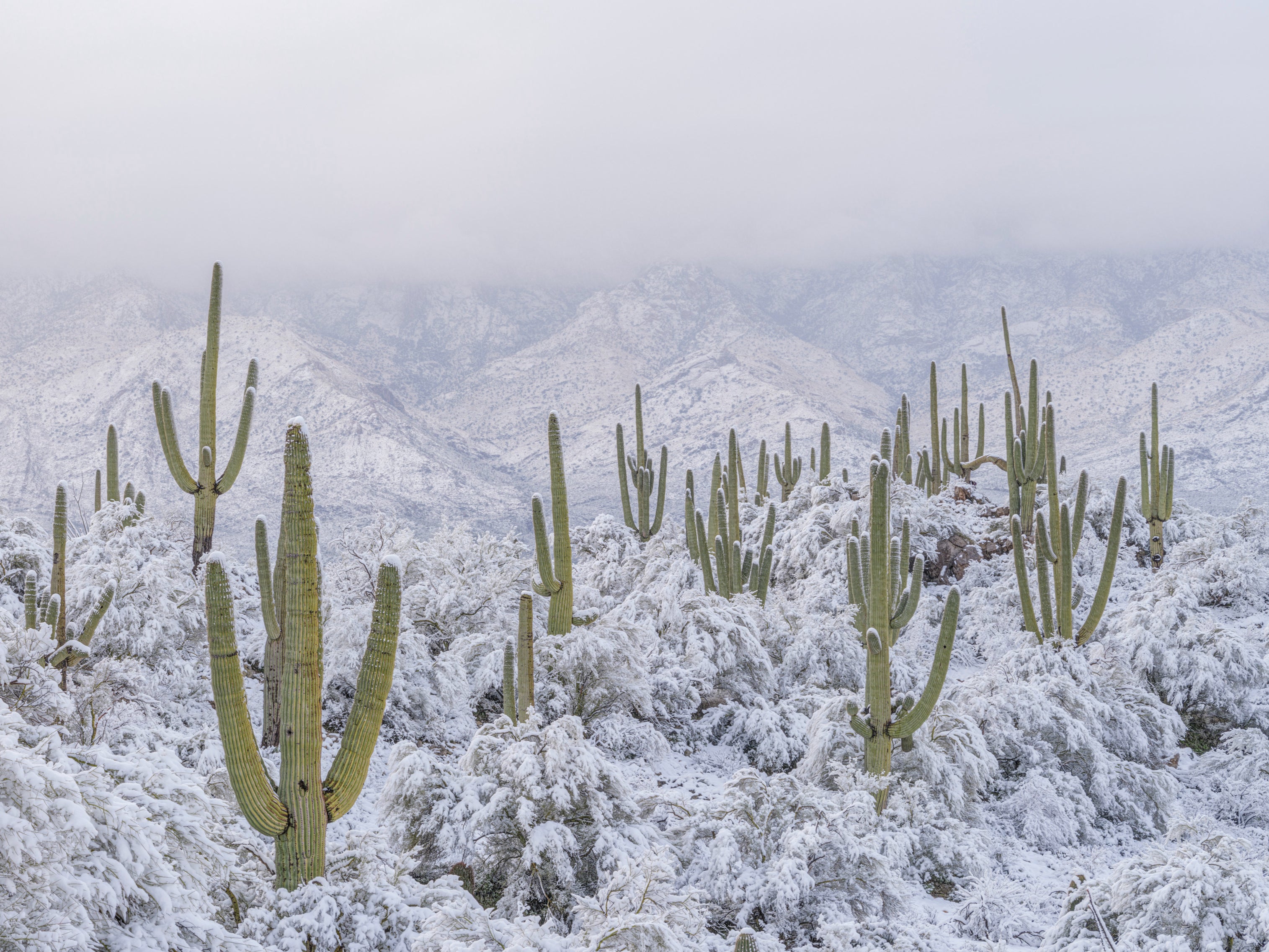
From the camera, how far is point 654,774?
938 cm

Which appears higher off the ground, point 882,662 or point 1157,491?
point 1157,491

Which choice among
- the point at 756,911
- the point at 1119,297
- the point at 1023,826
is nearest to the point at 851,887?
the point at 756,911

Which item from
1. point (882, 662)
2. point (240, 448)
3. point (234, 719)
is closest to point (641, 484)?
point (240, 448)

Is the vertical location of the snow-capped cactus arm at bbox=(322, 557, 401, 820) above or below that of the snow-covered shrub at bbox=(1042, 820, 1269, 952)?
above

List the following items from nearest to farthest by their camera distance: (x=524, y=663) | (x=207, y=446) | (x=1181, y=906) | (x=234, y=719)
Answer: (x=234, y=719) < (x=1181, y=906) < (x=524, y=663) < (x=207, y=446)

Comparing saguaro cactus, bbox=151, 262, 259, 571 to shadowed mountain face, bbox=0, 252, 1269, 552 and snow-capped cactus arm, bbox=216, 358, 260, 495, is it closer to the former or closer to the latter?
snow-capped cactus arm, bbox=216, 358, 260, 495

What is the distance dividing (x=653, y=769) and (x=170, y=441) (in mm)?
7253

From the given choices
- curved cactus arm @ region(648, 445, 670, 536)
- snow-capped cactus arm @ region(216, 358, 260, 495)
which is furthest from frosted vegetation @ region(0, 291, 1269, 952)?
curved cactus arm @ region(648, 445, 670, 536)

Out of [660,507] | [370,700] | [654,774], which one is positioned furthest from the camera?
[660,507]

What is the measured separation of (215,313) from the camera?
11.2 metres

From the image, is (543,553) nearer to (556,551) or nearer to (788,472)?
(556,551)

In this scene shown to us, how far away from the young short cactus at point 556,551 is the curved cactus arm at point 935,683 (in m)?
3.85

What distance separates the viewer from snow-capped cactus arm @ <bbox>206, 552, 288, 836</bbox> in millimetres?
4254

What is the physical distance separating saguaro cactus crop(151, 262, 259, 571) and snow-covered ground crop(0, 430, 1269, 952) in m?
A: 0.57
